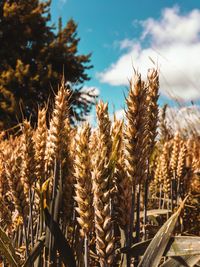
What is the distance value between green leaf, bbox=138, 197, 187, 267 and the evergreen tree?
18.2 metres

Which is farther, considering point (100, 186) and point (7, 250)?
point (7, 250)

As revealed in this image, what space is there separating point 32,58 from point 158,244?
73.4ft

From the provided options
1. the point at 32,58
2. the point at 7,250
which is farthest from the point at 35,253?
the point at 32,58

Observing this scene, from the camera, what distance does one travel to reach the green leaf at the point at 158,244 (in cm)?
125

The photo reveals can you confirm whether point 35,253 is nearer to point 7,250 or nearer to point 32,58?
point 7,250

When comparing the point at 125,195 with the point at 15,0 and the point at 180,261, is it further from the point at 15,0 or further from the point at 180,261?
the point at 15,0

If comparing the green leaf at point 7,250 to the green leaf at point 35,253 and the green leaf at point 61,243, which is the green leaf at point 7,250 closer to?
the green leaf at point 35,253

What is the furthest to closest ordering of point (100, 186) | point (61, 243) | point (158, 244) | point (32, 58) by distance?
point (32, 58)
point (61, 243)
point (158, 244)
point (100, 186)

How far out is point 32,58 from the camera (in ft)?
74.4

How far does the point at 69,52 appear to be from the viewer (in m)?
24.1

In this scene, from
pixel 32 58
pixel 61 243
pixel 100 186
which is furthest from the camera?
pixel 32 58

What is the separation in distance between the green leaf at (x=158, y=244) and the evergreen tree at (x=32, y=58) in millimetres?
18243

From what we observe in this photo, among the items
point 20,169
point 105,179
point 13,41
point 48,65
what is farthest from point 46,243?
point 13,41

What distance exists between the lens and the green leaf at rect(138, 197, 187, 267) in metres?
1.25
